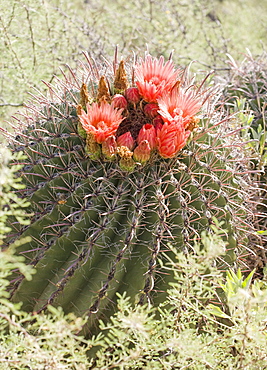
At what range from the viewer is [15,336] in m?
1.45

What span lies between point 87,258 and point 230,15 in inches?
238

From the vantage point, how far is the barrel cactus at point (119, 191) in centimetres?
173

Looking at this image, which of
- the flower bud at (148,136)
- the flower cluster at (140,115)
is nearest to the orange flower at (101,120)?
the flower cluster at (140,115)

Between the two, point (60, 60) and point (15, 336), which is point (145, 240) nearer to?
point (15, 336)

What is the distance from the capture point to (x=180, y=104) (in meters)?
1.93

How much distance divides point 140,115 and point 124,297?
0.83m

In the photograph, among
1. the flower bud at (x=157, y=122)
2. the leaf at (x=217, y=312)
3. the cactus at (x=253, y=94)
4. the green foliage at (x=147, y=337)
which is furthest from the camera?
the cactus at (x=253, y=94)

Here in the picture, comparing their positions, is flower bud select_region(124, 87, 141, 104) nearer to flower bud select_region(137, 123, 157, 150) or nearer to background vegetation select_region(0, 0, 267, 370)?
flower bud select_region(137, 123, 157, 150)

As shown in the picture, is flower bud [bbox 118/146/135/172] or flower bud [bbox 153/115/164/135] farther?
flower bud [bbox 153/115/164/135]

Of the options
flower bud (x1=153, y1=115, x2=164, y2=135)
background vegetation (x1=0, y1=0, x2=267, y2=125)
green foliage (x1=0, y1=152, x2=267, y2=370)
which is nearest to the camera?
green foliage (x1=0, y1=152, x2=267, y2=370)

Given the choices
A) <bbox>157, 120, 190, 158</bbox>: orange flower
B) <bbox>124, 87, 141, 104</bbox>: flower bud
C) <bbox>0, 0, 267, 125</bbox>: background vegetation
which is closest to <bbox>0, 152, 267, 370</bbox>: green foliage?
<bbox>157, 120, 190, 158</bbox>: orange flower

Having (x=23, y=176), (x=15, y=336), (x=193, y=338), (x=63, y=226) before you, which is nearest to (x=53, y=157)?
(x=23, y=176)

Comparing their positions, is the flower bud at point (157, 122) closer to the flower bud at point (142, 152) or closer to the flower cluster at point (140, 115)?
→ the flower cluster at point (140, 115)

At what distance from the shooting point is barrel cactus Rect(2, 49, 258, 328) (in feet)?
5.68
